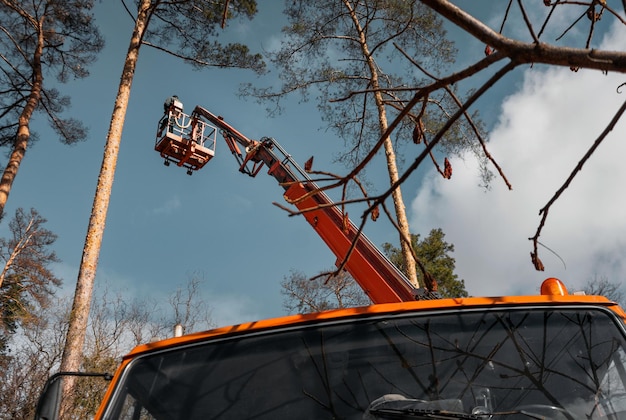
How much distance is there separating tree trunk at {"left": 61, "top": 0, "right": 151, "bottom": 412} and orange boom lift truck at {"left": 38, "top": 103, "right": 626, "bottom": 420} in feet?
23.4

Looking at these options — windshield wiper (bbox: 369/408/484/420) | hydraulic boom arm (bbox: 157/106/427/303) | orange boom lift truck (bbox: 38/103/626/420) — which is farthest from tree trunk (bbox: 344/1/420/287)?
windshield wiper (bbox: 369/408/484/420)

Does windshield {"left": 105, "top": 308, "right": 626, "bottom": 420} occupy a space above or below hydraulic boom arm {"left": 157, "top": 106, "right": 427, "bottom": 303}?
below

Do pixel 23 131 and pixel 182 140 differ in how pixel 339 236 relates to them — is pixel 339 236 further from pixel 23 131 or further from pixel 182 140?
pixel 23 131

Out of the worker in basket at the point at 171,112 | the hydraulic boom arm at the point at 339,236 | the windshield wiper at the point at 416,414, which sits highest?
the worker in basket at the point at 171,112

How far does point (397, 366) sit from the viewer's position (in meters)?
2.33

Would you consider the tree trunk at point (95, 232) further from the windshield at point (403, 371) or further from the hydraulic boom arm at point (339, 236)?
the windshield at point (403, 371)

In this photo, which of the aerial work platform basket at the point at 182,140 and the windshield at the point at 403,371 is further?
the aerial work platform basket at the point at 182,140

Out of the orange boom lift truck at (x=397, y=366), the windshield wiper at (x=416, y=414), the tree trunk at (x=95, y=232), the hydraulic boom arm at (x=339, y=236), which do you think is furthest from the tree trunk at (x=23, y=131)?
the windshield wiper at (x=416, y=414)

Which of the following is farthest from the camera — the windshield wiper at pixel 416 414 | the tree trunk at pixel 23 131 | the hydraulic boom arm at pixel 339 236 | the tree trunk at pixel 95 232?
the tree trunk at pixel 23 131

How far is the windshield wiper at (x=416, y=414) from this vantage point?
6.70 feet

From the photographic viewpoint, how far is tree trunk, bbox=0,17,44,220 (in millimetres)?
12742

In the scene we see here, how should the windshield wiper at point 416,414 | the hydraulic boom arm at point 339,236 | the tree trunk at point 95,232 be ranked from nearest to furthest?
the windshield wiper at point 416,414
the hydraulic boom arm at point 339,236
the tree trunk at point 95,232

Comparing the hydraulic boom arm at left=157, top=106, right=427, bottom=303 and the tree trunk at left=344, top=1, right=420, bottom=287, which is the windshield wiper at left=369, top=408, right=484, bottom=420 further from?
the tree trunk at left=344, top=1, right=420, bottom=287

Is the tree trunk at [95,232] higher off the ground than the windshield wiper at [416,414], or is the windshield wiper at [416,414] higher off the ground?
the tree trunk at [95,232]
